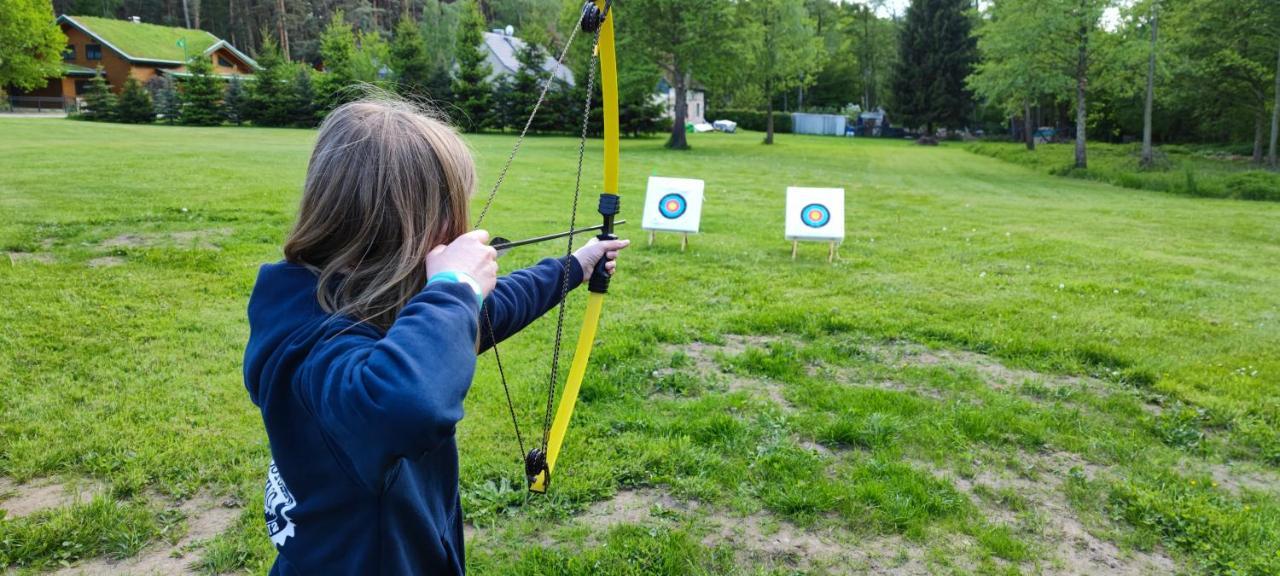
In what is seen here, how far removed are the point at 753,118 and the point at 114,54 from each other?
34085 mm

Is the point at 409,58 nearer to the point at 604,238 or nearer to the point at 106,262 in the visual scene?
the point at 106,262

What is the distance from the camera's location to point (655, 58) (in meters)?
24.5

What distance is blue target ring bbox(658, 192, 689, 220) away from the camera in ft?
26.3

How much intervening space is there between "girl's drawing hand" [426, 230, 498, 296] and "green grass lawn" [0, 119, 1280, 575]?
737mm

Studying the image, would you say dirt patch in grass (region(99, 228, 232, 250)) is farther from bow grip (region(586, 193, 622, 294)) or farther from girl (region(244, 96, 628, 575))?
girl (region(244, 96, 628, 575))

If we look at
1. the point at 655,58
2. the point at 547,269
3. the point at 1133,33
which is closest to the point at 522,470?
the point at 547,269

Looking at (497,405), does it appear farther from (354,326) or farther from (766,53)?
(766,53)

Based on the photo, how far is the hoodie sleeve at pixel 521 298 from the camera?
157 cm

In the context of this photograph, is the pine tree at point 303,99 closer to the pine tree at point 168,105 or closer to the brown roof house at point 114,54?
the pine tree at point 168,105

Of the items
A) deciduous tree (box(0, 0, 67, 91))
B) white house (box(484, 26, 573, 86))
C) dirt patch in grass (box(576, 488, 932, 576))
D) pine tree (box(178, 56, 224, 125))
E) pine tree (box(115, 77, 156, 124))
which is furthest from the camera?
white house (box(484, 26, 573, 86))

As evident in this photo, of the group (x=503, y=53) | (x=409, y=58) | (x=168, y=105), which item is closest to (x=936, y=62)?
(x=503, y=53)

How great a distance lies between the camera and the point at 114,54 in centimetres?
3872

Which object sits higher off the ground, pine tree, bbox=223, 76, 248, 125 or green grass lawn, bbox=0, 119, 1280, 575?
pine tree, bbox=223, 76, 248, 125

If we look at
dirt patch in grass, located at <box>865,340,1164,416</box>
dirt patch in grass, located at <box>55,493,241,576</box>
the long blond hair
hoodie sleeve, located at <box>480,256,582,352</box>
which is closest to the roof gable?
dirt patch in grass, located at <box>865,340,1164,416</box>
